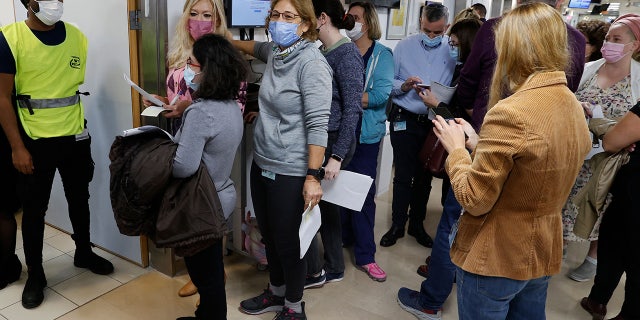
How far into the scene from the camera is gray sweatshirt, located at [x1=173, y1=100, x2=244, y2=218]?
1538 mm

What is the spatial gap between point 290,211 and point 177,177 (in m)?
0.49

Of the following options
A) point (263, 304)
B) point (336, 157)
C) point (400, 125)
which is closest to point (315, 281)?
point (263, 304)

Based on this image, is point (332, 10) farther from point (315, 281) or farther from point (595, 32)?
point (595, 32)

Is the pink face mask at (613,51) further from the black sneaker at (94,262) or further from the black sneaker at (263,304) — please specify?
the black sneaker at (94,262)

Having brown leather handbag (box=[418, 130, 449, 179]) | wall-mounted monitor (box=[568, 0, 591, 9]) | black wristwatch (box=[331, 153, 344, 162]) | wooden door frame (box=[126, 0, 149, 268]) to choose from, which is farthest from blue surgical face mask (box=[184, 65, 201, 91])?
wall-mounted monitor (box=[568, 0, 591, 9])

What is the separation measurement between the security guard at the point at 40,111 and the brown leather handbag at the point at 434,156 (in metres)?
1.80

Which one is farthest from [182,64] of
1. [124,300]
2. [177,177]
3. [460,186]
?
[460,186]

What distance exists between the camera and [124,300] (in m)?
2.28

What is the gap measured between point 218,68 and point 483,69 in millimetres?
1137

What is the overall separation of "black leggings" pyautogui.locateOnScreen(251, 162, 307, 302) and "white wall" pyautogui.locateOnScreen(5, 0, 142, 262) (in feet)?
3.02

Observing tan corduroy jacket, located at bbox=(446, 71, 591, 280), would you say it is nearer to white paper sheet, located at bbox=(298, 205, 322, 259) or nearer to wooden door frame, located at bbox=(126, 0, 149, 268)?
white paper sheet, located at bbox=(298, 205, 322, 259)

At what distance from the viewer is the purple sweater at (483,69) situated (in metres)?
1.82

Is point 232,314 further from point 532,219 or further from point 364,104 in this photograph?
point 532,219

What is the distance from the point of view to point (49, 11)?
6.46 ft
